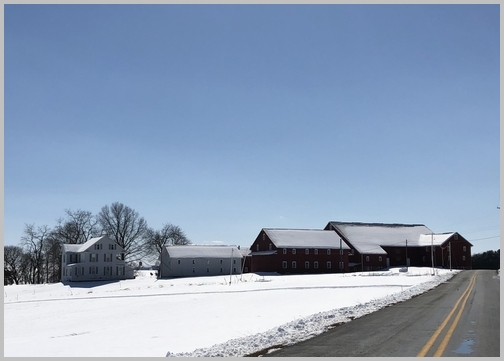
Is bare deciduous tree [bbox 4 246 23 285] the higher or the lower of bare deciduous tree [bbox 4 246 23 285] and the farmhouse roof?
the lower

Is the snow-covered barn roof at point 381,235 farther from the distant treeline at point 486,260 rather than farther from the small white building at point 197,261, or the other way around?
the small white building at point 197,261

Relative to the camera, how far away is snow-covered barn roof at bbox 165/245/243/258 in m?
88.2

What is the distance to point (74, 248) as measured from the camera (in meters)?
86.0

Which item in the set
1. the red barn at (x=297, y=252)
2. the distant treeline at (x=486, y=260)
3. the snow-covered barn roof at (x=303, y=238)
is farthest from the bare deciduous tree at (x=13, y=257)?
the distant treeline at (x=486, y=260)

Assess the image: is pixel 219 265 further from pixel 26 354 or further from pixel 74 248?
pixel 26 354

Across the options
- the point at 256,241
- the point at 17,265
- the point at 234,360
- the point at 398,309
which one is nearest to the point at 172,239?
the point at 256,241

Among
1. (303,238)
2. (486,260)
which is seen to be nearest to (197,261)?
(303,238)

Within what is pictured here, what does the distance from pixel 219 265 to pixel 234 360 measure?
260 ft

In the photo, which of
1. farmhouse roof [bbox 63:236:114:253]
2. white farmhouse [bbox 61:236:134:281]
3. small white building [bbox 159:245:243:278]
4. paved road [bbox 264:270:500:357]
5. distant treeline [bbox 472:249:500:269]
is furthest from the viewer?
distant treeline [bbox 472:249:500:269]

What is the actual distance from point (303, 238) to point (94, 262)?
122 ft

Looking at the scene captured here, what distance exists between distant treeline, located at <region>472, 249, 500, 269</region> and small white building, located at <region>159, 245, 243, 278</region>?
64.2m

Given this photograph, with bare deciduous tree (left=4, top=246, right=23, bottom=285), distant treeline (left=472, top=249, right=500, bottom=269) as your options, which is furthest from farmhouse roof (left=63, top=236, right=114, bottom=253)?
distant treeline (left=472, top=249, right=500, bottom=269)

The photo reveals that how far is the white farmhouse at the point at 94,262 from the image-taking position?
8244 centimetres

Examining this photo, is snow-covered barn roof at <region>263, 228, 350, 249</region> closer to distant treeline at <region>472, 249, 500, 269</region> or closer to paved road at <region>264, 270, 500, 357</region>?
distant treeline at <region>472, 249, 500, 269</region>
